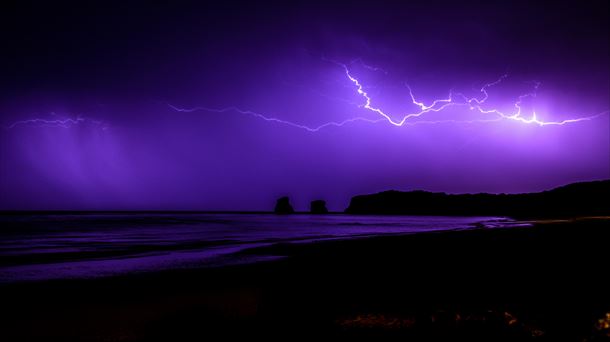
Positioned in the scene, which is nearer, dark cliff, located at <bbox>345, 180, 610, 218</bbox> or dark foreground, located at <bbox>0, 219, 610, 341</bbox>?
dark foreground, located at <bbox>0, 219, 610, 341</bbox>

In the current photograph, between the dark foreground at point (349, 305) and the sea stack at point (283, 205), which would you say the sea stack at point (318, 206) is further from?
the dark foreground at point (349, 305)

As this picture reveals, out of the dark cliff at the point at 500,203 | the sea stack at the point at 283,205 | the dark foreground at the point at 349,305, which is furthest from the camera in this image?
the sea stack at the point at 283,205

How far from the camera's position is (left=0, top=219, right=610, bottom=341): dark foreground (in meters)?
3.38

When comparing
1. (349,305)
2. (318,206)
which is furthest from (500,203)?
(349,305)

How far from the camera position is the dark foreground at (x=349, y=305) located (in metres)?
3.38

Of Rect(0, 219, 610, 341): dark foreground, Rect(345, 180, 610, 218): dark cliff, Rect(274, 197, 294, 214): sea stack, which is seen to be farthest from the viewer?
Rect(274, 197, 294, 214): sea stack

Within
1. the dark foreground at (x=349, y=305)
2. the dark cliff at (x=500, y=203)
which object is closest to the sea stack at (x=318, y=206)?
the dark cliff at (x=500, y=203)

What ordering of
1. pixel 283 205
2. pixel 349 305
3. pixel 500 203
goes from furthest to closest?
1. pixel 283 205
2. pixel 500 203
3. pixel 349 305

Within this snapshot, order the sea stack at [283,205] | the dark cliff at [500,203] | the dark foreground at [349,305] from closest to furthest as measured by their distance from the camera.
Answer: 1. the dark foreground at [349,305]
2. the dark cliff at [500,203]
3. the sea stack at [283,205]

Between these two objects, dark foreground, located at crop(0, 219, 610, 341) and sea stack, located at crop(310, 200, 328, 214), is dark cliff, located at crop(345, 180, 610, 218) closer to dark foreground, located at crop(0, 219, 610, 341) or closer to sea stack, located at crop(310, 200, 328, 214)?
→ sea stack, located at crop(310, 200, 328, 214)

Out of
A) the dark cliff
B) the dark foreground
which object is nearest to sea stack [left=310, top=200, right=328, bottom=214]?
the dark cliff

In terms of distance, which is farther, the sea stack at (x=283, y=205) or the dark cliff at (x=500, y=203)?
the sea stack at (x=283, y=205)

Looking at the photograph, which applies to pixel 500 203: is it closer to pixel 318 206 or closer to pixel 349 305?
pixel 318 206

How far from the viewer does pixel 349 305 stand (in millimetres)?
4320
